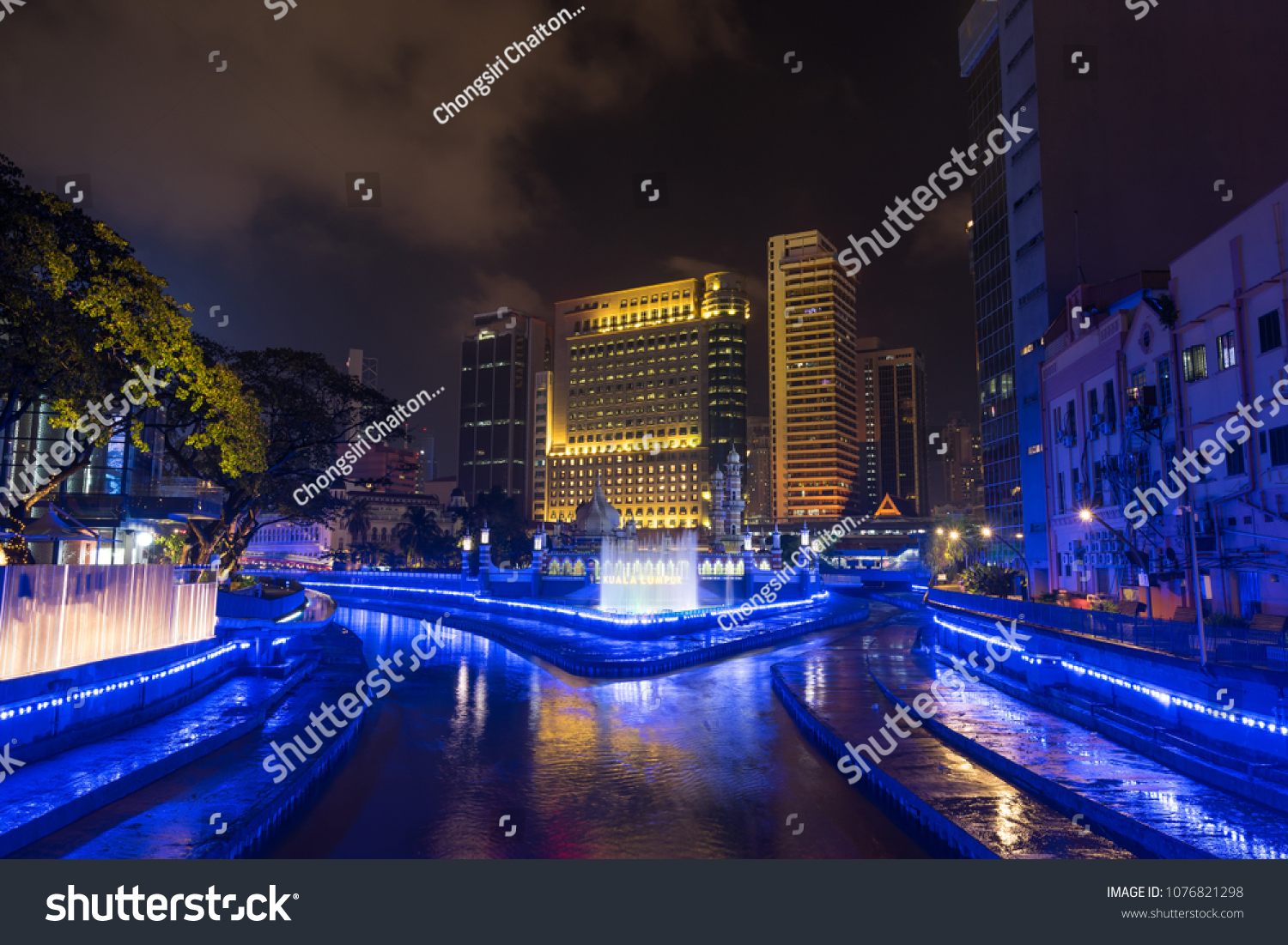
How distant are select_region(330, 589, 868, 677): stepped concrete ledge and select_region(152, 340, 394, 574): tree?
44.9 feet

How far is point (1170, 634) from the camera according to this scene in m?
18.7

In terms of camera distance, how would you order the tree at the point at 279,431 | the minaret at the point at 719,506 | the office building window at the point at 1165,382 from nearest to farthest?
the office building window at the point at 1165,382, the tree at the point at 279,431, the minaret at the point at 719,506

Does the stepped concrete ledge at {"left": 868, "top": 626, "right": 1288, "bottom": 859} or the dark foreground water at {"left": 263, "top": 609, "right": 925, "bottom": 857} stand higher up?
the stepped concrete ledge at {"left": 868, "top": 626, "right": 1288, "bottom": 859}

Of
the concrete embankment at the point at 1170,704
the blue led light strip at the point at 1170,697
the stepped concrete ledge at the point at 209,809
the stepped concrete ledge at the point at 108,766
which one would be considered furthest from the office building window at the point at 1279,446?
the stepped concrete ledge at the point at 108,766

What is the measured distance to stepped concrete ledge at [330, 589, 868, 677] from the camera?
→ 107ft

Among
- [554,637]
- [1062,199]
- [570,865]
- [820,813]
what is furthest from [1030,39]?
[570,865]

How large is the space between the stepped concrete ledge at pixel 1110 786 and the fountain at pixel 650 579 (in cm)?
3866

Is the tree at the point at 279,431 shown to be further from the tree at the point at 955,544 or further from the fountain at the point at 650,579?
the tree at the point at 955,544

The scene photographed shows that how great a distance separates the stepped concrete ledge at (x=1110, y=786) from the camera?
1166cm

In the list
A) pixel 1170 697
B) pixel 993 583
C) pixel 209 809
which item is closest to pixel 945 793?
pixel 1170 697

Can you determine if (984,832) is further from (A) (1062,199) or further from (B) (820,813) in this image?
(A) (1062,199)

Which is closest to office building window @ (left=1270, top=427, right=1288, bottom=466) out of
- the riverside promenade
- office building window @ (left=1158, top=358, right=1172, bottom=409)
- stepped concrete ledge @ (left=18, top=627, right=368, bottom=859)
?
office building window @ (left=1158, top=358, right=1172, bottom=409)

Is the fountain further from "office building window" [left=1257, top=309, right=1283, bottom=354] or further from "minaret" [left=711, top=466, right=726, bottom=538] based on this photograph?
"office building window" [left=1257, top=309, right=1283, bottom=354]

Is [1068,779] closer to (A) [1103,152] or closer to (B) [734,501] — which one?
(A) [1103,152]
